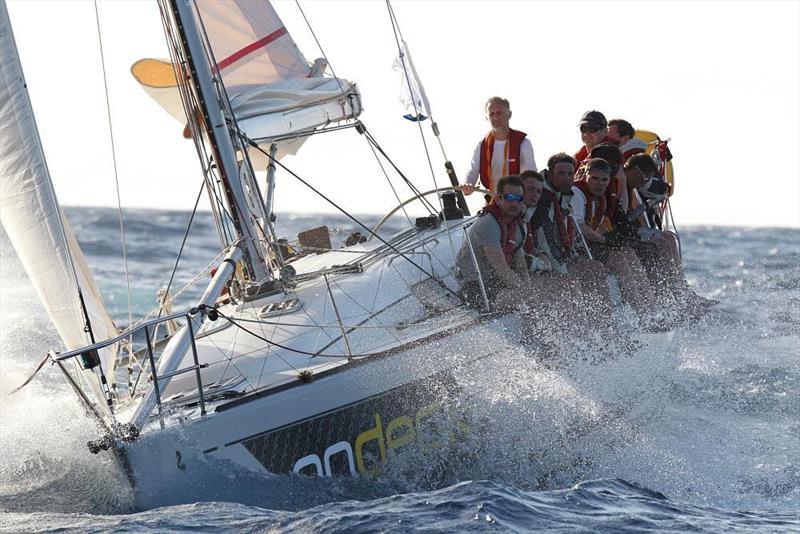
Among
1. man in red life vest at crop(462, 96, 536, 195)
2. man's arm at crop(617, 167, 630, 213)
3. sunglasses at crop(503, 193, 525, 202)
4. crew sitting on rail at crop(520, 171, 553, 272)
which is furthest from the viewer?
man in red life vest at crop(462, 96, 536, 195)

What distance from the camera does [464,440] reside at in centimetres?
613

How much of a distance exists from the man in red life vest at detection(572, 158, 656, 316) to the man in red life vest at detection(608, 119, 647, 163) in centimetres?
84

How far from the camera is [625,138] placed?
28.0 feet

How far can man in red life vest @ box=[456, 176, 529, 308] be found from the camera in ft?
22.4

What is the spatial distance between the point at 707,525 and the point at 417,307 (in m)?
2.51

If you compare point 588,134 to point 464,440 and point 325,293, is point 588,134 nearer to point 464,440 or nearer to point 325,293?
point 325,293

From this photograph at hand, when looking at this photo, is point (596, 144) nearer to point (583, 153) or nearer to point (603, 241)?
point (583, 153)

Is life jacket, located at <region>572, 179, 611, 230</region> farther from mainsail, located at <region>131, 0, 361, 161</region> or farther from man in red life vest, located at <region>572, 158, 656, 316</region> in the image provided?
mainsail, located at <region>131, 0, 361, 161</region>

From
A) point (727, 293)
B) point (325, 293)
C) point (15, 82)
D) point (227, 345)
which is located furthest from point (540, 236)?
point (727, 293)

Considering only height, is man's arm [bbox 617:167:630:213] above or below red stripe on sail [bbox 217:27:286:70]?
below

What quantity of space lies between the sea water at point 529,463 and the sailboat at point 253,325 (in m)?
0.16

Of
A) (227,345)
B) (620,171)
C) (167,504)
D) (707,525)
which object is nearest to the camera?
(707,525)

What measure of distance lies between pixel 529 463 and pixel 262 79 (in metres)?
3.86

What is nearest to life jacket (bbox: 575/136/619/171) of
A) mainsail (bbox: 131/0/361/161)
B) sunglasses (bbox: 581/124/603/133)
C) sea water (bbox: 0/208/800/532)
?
sunglasses (bbox: 581/124/603/133)
